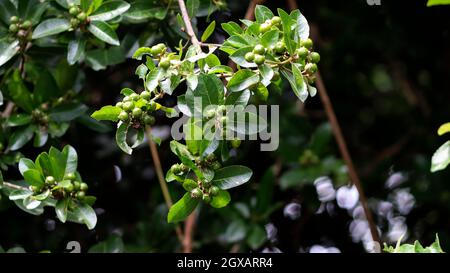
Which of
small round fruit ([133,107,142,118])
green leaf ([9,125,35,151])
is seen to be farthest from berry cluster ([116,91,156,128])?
green leaf ([9,125,35,151])

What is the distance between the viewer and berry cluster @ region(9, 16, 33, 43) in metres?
1.89

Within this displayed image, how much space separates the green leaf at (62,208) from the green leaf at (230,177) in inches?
14.6

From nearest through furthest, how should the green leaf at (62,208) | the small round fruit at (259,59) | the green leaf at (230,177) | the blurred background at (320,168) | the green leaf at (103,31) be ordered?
the small round fruit at (259,59), the green leaf at (230,177), the green leaf at (62,208), the green leaf at (103,31), the blurred background at (320,168)

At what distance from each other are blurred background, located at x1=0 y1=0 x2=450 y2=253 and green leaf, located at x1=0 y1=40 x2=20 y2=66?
1.79 ft

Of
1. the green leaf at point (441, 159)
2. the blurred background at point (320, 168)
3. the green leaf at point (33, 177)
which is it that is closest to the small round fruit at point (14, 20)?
the green leaf at point (33, 177)

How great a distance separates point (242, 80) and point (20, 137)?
771 mm

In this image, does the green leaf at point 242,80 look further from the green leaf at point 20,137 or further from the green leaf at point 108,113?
the green leaf at point 20,137

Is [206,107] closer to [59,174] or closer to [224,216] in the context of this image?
[59,174]

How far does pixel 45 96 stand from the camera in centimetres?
202

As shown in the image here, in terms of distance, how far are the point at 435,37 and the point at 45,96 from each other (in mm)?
1840

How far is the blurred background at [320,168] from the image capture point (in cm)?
266

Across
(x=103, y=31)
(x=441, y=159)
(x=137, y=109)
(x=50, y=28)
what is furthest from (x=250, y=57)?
(x=50, y=28)

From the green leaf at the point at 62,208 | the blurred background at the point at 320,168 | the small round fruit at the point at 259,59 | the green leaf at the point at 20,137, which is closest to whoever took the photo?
the small round fruit at the point at 259,59

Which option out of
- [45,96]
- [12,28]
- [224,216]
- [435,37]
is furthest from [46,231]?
[435,37]
